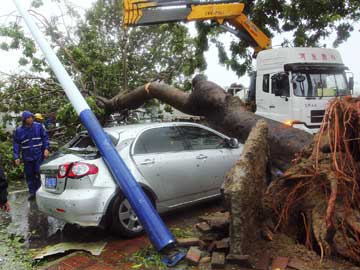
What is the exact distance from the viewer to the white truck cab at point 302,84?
8.98 metres

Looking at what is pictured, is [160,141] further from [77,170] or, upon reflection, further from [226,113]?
[226,113]

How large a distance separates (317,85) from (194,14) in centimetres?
365

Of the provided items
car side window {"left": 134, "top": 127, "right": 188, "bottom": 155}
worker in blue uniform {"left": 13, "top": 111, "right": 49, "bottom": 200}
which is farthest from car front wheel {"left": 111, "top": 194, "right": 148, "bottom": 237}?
worker in blue uniform {"left": 13, "top": 111, "right": 49, "bottom": 200}

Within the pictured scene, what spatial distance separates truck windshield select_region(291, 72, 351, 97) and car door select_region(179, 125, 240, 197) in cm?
329

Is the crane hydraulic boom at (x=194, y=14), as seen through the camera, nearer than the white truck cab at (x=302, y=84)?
No

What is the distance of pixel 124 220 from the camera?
5223 millimetres

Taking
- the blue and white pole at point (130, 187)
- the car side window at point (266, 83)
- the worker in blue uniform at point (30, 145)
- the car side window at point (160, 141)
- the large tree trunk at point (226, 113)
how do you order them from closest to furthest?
the blue and white pole at point (130, 187)
the car side window at point (160, 141)
the large tree trunk at point (226, 113)
the worker in blue uniform at point (30, 145)
the car side window at point (266, 83)

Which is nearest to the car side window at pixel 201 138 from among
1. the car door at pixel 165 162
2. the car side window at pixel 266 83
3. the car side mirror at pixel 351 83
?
the car door at pixel 165 162

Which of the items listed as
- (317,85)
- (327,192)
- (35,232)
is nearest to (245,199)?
(327,192)

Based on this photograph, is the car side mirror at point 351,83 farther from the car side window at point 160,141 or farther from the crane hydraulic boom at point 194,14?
the car side window at point 160,141

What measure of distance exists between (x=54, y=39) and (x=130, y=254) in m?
8.75

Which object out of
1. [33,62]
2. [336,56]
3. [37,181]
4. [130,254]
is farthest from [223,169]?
[33,62]

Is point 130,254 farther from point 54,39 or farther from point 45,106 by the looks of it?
point 54,39

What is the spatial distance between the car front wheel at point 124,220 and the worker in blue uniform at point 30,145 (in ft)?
10.5
